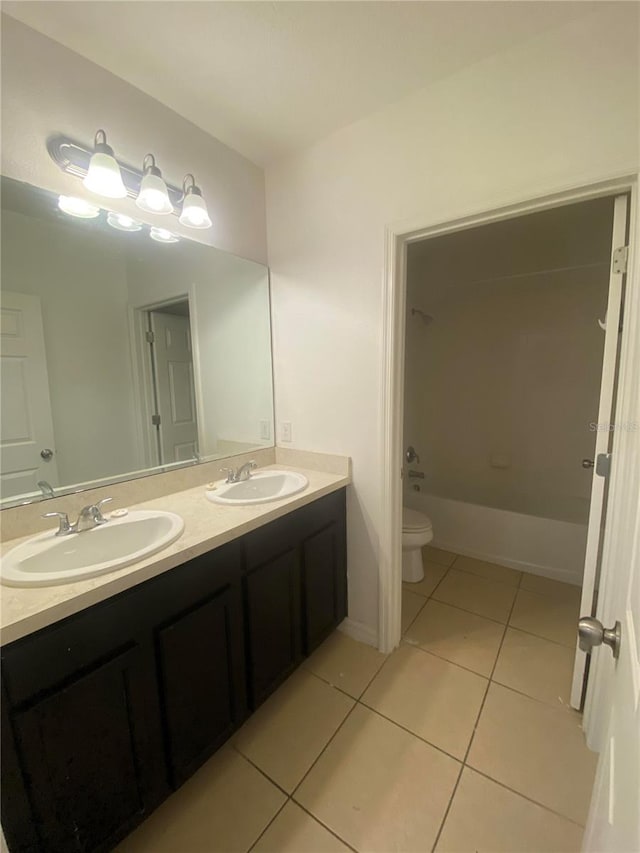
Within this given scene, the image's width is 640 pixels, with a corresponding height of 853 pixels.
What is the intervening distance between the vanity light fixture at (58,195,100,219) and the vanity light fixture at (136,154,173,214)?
16 cm

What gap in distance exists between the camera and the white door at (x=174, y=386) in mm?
1590

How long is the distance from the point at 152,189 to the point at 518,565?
9.50 ft

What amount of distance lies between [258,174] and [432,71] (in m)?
0.90

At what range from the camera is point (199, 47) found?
1.17 metres

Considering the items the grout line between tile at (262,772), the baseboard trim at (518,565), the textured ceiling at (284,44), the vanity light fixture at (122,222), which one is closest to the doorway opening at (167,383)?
the vanity light fixture at (122,222)

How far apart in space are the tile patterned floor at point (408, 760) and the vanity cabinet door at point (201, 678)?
0.17m

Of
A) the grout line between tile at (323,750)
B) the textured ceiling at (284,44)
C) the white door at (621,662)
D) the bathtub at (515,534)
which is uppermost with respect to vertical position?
the textured ceiling at (284,44)

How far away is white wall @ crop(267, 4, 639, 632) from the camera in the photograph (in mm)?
1082

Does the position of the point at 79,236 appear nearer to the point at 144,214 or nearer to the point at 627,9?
the point at 144,214

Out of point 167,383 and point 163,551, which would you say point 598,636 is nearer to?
point 163,551

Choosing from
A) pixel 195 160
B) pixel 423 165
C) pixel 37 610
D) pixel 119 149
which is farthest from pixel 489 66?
pixel 37 610

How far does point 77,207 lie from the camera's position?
1.25m

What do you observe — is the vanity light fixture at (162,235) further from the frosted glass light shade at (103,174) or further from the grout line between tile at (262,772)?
the grout line between tile at (262,772)

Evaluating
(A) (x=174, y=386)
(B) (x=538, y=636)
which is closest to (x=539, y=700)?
(B) (x=538, y=636)
